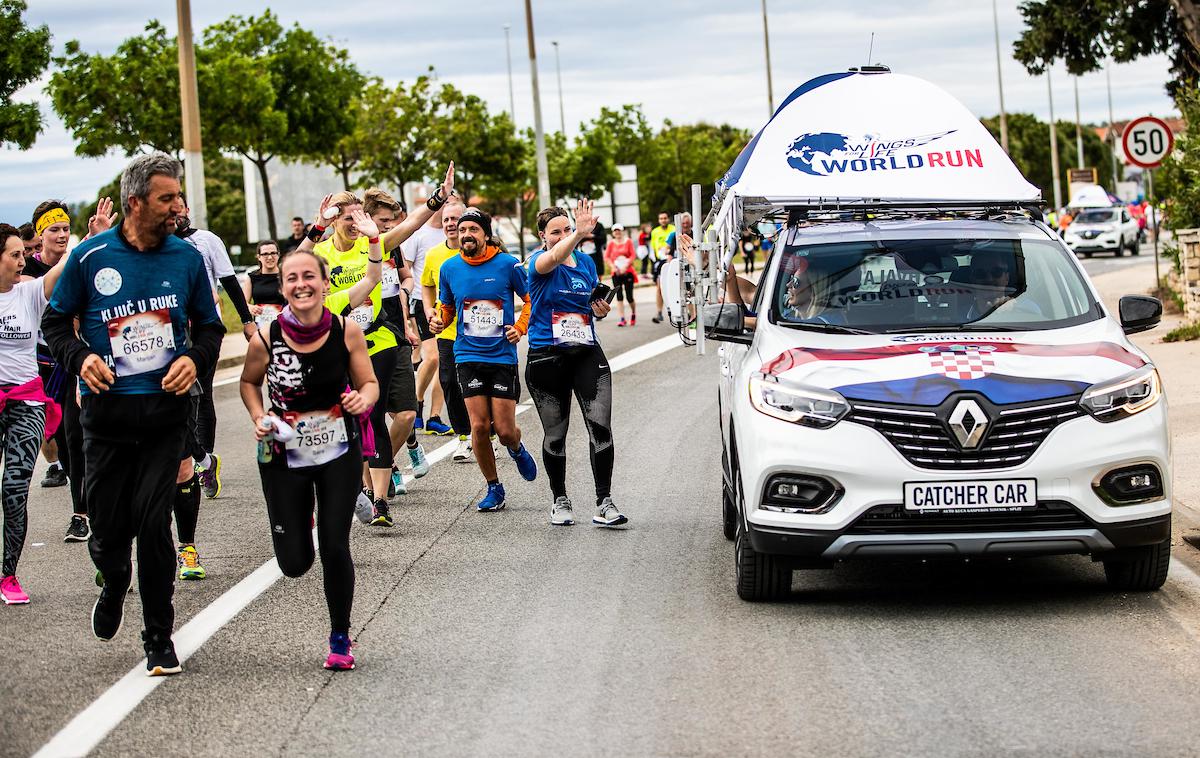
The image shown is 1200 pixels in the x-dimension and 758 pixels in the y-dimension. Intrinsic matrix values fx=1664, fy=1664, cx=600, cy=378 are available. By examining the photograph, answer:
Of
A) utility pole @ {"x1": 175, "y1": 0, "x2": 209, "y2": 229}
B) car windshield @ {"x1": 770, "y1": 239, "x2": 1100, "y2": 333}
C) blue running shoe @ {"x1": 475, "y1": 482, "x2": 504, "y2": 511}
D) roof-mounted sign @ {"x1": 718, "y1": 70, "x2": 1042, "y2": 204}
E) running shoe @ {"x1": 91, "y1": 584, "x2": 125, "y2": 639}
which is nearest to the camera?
running shoe @ {"x1": 91, "y1": 584, "x2": 125, "y2": 639}

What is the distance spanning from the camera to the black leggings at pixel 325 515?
6.69 m

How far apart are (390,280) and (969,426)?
18.0ft

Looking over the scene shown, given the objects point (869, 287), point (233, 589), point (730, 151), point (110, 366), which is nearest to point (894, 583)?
point (869, 287)

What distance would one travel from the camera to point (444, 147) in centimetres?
6053

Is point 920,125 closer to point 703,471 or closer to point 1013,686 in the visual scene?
point 703,471

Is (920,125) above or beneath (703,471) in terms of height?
above

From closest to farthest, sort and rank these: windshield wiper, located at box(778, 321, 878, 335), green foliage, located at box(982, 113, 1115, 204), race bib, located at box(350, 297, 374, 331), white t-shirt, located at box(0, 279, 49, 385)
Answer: windshield wiper, located at box(778, 321, 878, 335) → white t-shirt, located at box(0, 279, 49, 385) → race bib, located at box(350, 297, 374, 331) → green foliage, located at box(982, 113, 1115, 204)

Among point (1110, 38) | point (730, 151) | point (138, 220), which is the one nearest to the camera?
point (138, 220)

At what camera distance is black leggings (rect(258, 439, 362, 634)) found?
669cm

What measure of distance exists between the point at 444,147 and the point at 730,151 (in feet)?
121

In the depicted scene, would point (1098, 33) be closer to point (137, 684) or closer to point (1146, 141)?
point (1146, 141)

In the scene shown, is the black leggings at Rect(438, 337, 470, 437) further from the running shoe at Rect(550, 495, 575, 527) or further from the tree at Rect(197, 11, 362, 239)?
the tree at Rect(197, 11, 362, 239)

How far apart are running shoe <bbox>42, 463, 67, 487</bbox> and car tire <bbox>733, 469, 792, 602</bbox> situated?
23.0ft

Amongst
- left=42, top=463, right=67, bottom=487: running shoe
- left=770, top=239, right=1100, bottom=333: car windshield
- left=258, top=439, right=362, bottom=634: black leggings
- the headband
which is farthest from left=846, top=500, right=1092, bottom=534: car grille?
left=42, top=463, right=67, bottom=487: running shoe
